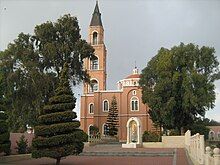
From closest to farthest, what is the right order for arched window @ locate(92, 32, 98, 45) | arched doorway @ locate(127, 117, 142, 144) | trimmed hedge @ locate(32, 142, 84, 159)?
trimmed hedge @ locate(32, 142, 84, 159)
arched doorway @ locate(127, 117, 142, 144)
arched window @ locate(92, 32, 98, 45)

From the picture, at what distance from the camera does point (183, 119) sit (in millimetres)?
42219

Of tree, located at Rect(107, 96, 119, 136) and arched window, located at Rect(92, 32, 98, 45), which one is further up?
arched window, located at Rect(92, 32, 98, 45)

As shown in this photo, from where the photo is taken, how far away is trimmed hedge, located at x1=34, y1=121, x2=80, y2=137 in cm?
1583

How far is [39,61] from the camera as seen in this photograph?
97.2ft

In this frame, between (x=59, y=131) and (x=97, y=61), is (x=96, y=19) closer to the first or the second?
(x=97, y=61)

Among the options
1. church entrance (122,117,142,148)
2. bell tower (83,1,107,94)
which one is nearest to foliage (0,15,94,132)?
church entrance (122,117,142,148)

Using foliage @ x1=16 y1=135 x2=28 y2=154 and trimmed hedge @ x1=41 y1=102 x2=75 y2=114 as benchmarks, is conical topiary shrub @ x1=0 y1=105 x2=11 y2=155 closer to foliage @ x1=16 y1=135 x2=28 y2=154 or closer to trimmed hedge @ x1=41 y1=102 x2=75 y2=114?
foliage @ x1=16 y1=135 x2=28 y2=154

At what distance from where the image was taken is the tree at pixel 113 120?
56000 millimetres

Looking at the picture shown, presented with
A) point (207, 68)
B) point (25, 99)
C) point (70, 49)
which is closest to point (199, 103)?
point (207, 68)

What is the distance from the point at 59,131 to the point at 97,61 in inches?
1917

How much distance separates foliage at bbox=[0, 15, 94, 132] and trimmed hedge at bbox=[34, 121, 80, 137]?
12570 mm

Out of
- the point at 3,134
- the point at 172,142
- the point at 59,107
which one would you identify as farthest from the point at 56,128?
the point at 172,142

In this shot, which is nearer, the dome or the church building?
the church building

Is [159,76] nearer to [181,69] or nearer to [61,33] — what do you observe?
[181,69]
